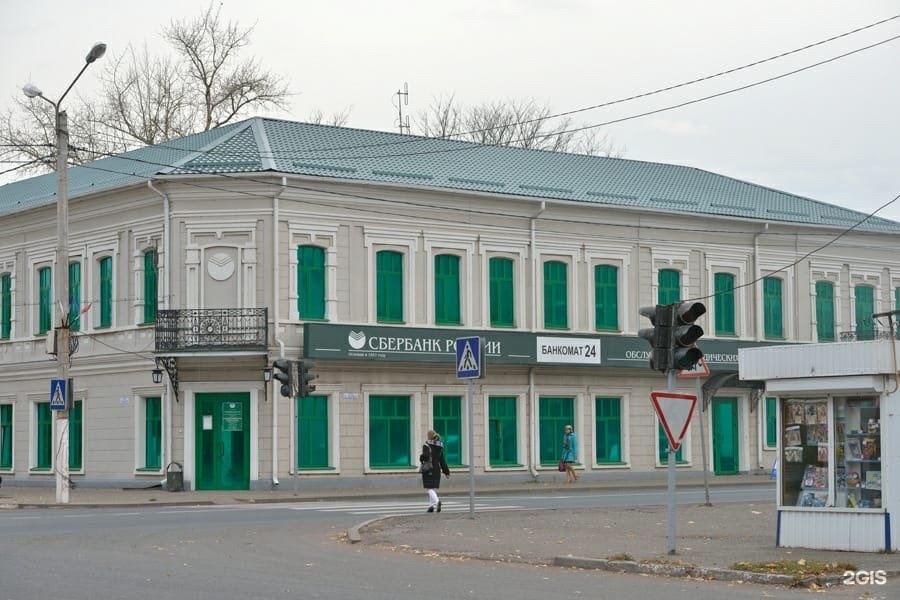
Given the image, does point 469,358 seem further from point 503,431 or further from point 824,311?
point 824,311

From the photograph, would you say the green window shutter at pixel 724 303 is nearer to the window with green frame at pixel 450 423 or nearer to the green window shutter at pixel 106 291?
the window with green frame at pixel 450 423

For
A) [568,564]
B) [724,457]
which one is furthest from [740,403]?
[568,564]

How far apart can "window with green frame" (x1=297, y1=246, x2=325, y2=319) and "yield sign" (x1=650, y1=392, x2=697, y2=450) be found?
73.8 feet

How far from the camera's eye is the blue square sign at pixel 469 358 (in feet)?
76.8

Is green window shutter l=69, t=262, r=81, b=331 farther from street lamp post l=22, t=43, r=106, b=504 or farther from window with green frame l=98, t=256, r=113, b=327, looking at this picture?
street lamp post l=22, t=43, r=106, b=504

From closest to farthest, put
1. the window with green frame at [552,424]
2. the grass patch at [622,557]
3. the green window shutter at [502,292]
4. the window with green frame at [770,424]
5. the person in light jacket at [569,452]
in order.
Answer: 1. the grass patch at [622,557]
2. the person in light jacket at [569,452]
3. the green window shutter at [502,292]
4. the window with green frame at [552,424]
5. the window with green frame at [770,424]

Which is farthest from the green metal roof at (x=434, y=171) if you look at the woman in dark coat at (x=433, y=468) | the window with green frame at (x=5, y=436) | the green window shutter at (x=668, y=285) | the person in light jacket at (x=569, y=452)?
the woman in dark coat at (x=433, y=468)

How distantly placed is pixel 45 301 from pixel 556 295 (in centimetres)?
1501

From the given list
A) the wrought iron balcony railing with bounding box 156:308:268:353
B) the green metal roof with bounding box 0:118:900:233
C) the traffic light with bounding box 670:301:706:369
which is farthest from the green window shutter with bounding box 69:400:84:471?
the traffic light with bounding box 670:301:706:369

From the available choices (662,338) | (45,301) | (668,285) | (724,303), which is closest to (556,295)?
(668,285)

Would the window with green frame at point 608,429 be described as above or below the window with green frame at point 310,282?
below

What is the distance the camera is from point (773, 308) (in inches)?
1870

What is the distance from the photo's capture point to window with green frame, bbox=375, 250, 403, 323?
131 ft

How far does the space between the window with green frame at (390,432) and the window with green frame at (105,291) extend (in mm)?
7775
